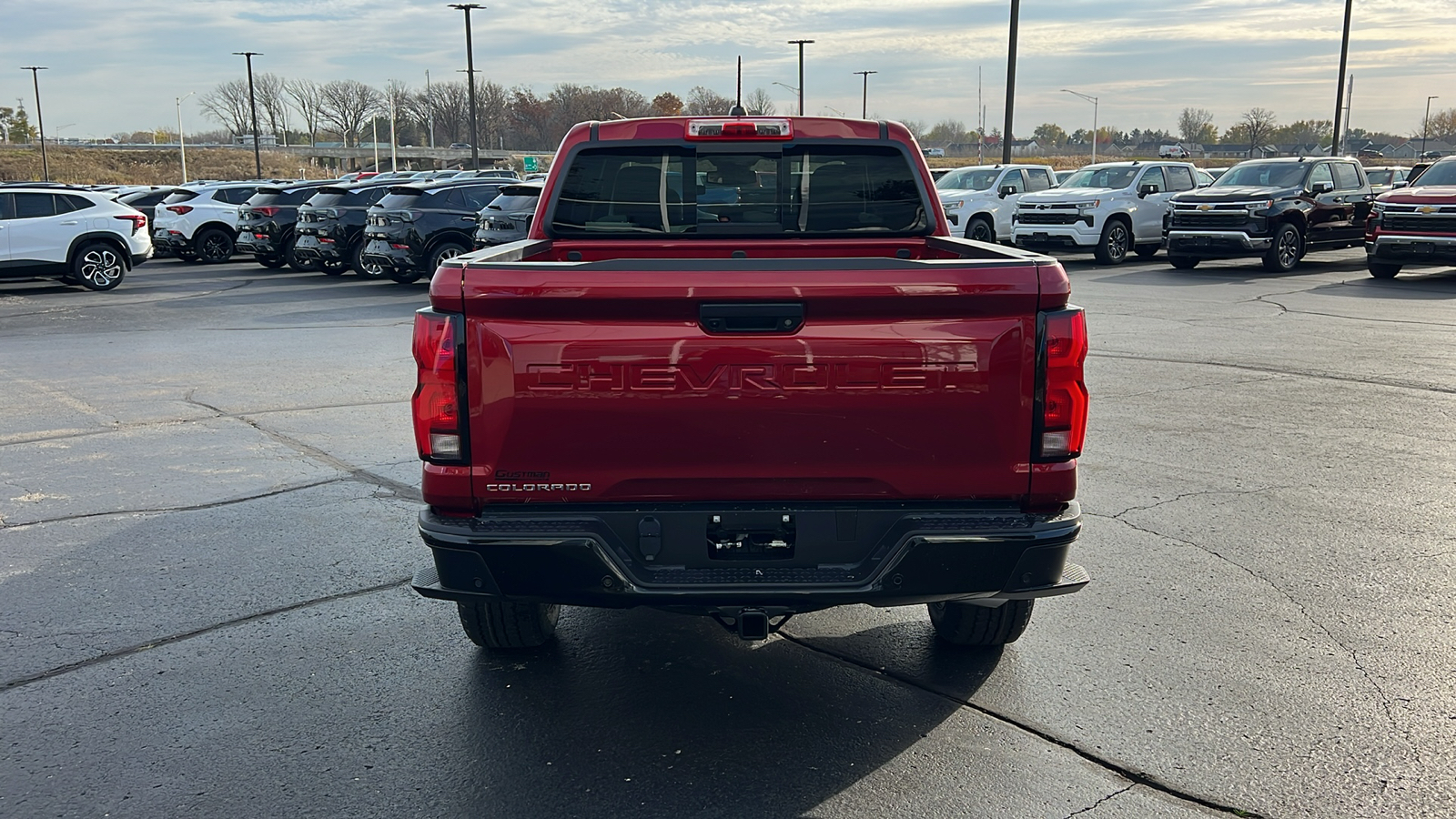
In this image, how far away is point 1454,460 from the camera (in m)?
7.34

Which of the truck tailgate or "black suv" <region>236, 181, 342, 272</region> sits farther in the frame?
"black suv" <region>236, 181, 342, 272</region>

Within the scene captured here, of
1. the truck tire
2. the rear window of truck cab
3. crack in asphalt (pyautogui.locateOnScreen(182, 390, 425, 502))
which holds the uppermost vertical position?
the rear window of truck cab

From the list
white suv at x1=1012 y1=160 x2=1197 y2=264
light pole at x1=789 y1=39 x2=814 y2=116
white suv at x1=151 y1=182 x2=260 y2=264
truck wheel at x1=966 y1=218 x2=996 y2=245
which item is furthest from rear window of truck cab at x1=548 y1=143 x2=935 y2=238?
light pole at x1=789 y1=39 x2=814 y2=116

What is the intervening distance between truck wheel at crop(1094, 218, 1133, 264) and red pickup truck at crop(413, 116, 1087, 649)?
67.1 feet

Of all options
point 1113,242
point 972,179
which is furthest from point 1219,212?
point 972,179

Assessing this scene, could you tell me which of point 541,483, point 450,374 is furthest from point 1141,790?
point 450,374

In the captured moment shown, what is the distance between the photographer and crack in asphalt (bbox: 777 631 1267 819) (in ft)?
11.0

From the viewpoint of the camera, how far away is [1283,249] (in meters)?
20.5

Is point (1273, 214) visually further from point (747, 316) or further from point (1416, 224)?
point (747, 316)

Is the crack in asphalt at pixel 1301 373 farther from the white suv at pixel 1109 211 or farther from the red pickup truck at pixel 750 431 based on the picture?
the white suv at pixel 1109 211

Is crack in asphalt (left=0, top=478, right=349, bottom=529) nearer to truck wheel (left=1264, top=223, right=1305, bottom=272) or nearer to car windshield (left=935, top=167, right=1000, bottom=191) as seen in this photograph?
truck wheel (left=1264, top=223, right=1305, bottom=272)

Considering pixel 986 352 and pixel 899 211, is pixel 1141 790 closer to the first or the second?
pixel 986 352

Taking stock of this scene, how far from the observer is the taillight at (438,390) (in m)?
3.33

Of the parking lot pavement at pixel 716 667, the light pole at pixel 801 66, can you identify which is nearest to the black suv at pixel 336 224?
the parking lot pavement at pixel 716 667
